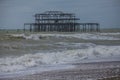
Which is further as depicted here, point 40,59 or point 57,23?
point 57,23

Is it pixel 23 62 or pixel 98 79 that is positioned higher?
pixel 98 79

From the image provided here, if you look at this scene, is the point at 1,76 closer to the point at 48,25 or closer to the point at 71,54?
the point at 71,54

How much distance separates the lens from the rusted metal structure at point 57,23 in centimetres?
6107

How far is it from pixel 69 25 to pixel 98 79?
5574 centimetres

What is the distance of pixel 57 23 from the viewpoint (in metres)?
61.4

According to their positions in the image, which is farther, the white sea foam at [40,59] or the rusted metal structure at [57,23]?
the rusted metal structure at [57,23]

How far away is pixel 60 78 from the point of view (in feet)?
21.1

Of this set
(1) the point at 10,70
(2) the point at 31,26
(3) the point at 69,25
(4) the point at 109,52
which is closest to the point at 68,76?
(1) the point at 10,70

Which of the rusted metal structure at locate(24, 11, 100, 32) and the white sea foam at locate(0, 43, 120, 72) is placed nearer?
the white sea foam at locate(0, 43, 120, 72)

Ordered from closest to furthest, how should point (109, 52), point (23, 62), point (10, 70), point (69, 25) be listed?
1. point (10, 70)
2. point (23, 62)
3. point (109, 52)
4. point (69, 25)

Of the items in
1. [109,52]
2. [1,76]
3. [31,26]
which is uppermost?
[1,76]

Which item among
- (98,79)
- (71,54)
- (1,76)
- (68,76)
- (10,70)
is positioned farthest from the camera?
(71,54)

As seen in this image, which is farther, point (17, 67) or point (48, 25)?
point (48, 25)

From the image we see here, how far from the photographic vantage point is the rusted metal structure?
2404 inches
